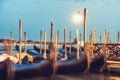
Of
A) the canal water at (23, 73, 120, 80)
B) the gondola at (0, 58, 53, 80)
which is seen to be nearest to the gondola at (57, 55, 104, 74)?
the canal water at (23, 73, 120, 80)

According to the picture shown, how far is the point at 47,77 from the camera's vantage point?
46.8 feet

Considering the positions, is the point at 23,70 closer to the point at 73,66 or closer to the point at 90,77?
the point at 73,66

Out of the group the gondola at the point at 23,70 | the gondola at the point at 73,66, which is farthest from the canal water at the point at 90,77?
the gondola at the point at 23,70

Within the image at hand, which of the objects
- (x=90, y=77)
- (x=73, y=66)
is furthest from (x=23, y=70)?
(x=90, y=77)

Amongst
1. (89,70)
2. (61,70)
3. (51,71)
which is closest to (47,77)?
(51,71)

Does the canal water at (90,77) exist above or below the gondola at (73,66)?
below

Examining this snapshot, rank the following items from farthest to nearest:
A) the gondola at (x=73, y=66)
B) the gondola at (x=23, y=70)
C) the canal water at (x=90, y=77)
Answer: the gondola at (x=73, y=66), the canal water at (x=90, y=77), the gondola at (x=23, y=70)

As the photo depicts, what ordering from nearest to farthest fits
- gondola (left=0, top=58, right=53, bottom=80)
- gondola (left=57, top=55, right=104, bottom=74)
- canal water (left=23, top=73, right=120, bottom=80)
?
gondola (left=0, top=58, right=53, bottom=80)
canal water (left=23, top=73, right=120, bottom=80)
gondola (left=57, top=55, right=104, bottom=74)

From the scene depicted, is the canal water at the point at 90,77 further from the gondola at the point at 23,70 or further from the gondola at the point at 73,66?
the gondola at the point at 23,70

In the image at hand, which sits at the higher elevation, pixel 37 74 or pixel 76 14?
pixel 76 14

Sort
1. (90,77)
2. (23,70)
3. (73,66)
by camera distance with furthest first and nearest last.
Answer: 1. (73,66)
2. (90,77)
3. (23,70)

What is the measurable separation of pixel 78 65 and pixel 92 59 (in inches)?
51.4

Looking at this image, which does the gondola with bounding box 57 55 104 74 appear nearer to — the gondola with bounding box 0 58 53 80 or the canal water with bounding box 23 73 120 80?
the canal water with bounding box 23 73 120 80

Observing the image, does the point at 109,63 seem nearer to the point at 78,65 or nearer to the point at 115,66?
the point at 115,66
